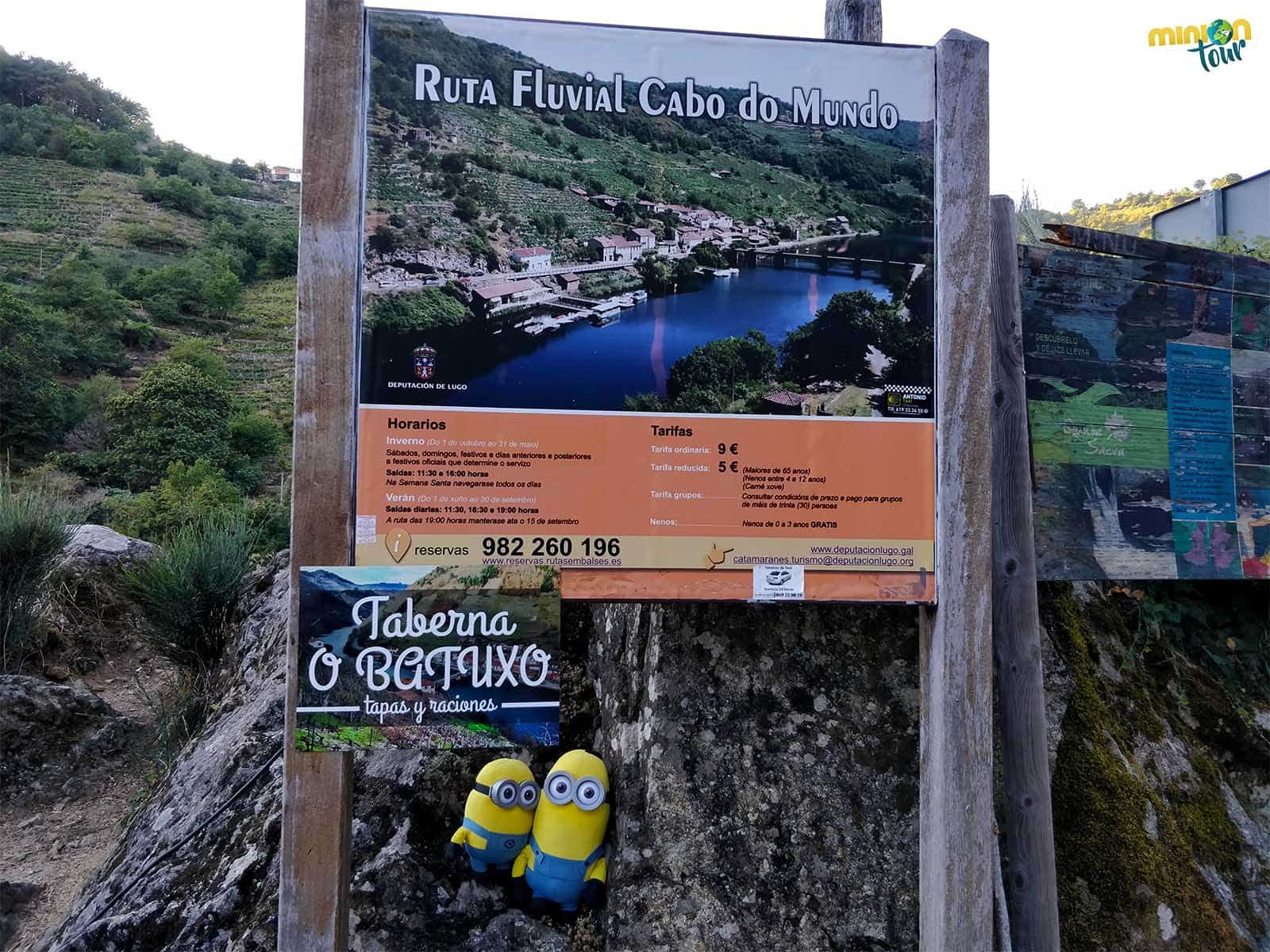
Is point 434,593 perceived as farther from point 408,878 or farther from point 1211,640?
point 1211,640

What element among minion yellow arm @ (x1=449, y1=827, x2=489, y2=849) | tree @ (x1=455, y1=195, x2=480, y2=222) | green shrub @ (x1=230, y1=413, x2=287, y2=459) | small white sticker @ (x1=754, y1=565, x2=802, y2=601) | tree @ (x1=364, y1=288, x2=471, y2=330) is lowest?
minion yellow arm @ (x1=449, y1=827, x2=489, y2=849)

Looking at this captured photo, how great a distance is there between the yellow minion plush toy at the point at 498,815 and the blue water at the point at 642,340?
4.19 feet

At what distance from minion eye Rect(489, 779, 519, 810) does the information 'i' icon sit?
98 centimetres

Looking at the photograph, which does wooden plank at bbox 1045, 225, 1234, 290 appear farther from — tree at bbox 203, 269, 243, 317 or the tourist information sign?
tree at bbox 203, 269, 243, 317

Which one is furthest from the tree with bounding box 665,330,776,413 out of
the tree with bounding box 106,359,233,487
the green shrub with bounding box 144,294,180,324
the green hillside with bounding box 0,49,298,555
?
the green shrub with bounding box 144,294,180,324

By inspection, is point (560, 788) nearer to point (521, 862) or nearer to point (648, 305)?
point (521, 862)

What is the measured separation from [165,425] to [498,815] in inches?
786

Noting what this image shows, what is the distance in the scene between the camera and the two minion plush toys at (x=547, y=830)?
2.33 meters

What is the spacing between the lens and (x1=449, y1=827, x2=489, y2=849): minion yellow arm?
239 cm

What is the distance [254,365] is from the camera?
85.4 ft

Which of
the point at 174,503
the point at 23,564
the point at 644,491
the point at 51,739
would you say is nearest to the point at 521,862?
the point at 644,491

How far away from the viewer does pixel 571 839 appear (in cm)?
233

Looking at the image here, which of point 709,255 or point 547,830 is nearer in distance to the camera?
point 709,255

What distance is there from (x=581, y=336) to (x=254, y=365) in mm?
27656
